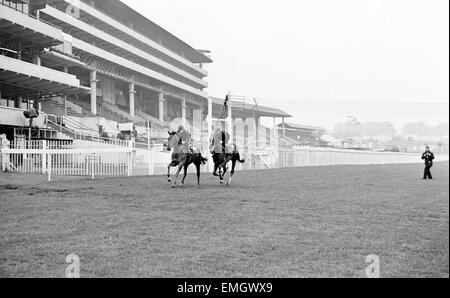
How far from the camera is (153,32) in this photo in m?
13.8

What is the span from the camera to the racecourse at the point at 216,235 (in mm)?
5117

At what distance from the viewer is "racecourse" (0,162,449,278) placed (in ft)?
16.8

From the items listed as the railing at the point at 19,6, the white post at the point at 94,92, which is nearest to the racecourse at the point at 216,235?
the railing at the point at 19,6

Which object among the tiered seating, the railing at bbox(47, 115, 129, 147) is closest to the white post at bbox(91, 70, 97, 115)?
the railing at bbox(47, 115, 129, 147)

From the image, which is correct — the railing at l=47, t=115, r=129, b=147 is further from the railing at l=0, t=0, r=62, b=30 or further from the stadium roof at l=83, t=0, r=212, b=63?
the stadium roof at l=83, t=0, r=212, b=63

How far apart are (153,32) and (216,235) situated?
8763 mm

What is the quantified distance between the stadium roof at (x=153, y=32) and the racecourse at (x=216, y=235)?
4.76 metres

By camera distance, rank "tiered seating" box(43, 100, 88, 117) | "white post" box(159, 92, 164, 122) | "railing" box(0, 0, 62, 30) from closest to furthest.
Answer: "railing" box(0, 0, 62, 30)
"tiered seating" box(43, 100, 88, 117)
"white post" box(159, 92, 164, 122)

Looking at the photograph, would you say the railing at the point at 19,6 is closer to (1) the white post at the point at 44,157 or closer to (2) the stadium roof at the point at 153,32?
(2) the stadium roof at the point at 153,32

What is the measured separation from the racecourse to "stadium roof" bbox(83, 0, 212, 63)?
476cm

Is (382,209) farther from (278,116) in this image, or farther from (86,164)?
(278,116)

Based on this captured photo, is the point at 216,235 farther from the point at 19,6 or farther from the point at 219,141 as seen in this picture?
the point at 19,6

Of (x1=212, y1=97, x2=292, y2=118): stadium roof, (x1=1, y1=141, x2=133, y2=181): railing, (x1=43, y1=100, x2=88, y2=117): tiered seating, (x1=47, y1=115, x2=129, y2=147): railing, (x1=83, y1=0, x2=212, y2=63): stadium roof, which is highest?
(x1=83, y1=0, x2=212, y2=63): stadium roof

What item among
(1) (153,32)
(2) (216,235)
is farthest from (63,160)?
(2) (216,235)
